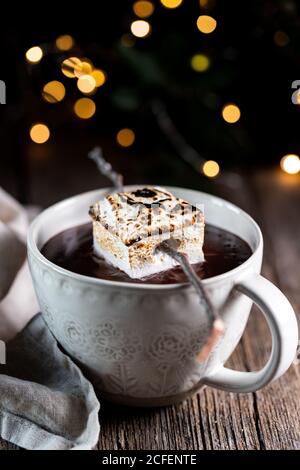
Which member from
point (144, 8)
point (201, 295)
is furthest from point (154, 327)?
point (144, 8)

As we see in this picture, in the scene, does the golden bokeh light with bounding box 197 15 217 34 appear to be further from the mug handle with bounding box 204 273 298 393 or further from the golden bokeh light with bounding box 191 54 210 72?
the mug handle with bounding box 204 273 298 393

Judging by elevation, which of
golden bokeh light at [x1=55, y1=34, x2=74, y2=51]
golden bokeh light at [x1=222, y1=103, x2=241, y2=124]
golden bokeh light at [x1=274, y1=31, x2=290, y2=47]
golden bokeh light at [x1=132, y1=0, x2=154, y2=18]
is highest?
golden bokeh light at [x1=132, y1=0, x2=154, y2=18]

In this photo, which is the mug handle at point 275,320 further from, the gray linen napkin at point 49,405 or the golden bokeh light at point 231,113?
the golden bokeh light at point 231,113

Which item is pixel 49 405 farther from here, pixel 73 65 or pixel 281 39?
pixel 281 39

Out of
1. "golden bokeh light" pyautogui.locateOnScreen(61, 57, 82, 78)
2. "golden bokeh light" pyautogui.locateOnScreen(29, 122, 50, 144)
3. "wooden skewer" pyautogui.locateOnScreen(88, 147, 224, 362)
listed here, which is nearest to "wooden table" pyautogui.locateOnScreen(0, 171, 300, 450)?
"wooden skewer" pyautogui.locateOnScreen(88, 147, 224, 362)

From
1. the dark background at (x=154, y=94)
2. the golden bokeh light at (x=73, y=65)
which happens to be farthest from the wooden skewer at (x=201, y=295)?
the dark background at (x=154, y=94)

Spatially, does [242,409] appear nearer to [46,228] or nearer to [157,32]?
[46,228]

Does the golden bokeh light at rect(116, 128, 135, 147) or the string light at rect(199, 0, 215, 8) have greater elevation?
the string light at rect(199, 0, 215, 8)
